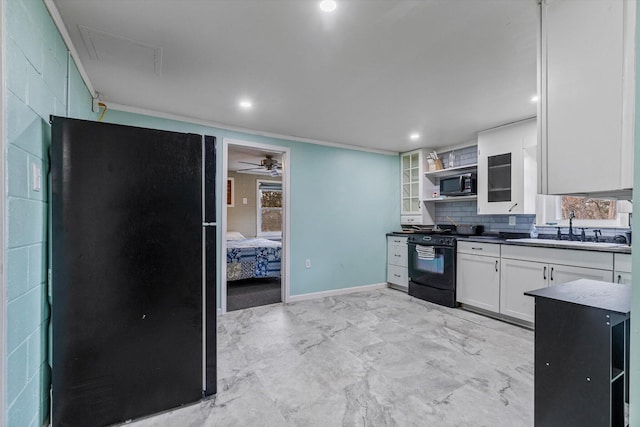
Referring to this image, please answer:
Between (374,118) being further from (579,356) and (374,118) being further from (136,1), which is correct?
(579,356)

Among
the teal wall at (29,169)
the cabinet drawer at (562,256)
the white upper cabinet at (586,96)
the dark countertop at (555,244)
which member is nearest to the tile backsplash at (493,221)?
the dark countertop at (555,244)

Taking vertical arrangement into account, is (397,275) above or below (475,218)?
below

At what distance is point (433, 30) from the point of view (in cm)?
177

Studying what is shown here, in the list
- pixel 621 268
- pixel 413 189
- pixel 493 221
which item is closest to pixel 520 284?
pixel 621 268

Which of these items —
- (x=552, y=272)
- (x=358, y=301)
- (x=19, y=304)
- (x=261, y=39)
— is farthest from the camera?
(x=358, y=301)

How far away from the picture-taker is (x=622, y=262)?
7.88ft

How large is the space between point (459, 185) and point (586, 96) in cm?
295

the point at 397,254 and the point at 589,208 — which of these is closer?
the point at 589,208

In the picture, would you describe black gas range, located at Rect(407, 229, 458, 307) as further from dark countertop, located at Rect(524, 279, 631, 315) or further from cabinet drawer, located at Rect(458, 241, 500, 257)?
dark countertop, located at Rect(524, 279, 631, 315)

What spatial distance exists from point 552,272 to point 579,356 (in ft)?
6.00

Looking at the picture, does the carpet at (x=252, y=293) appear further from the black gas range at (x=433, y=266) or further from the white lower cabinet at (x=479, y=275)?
the white lower cabinet at (x=479, y=275)

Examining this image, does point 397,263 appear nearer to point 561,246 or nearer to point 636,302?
point 561,246

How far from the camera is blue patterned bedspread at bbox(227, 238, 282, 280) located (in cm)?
463

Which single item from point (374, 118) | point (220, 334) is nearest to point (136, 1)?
point (374, 118)
